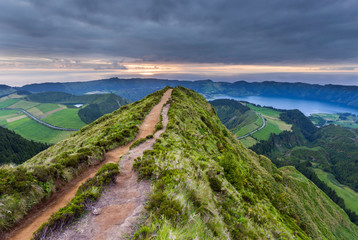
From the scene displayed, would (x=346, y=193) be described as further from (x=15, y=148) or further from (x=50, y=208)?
(x=15, y=148)

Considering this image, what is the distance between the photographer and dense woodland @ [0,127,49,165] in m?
114

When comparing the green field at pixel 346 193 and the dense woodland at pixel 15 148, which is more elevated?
the dense woodland at pixel 15 148

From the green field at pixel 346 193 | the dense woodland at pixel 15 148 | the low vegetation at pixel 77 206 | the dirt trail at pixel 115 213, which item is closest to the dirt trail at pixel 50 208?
the low vegetation at pixel 77 206

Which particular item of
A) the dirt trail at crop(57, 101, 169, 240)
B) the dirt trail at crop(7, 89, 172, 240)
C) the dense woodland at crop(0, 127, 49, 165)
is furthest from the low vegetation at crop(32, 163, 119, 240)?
the dense woodland at crop(0, 127, 49, 165)

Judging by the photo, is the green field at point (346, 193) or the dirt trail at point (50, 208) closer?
the dirt trail at point (50, 208)

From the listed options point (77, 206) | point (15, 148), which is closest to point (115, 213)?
point (77, 206)

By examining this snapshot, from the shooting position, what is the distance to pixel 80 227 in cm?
749

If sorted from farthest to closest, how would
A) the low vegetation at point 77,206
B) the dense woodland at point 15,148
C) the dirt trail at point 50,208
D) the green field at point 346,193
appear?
1. the dense woodland at point 15,148
2. the green field at point 346,193
3. the dirt trail at point 50,208
4. the low vegetation at point 77,206

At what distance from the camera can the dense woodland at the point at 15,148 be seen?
375 feet

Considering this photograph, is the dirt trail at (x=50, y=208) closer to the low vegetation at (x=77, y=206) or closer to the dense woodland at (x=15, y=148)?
the low vegetation at (x=77, y=206)

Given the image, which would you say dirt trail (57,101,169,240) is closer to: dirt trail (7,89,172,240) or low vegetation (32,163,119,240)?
low vegetation (32,163,119,240)

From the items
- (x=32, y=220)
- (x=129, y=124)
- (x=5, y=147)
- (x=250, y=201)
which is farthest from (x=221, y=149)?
(x=5, y=147)

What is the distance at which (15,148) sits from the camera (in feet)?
413

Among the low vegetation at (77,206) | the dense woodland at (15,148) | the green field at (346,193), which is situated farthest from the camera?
the dense woodland at (15,148)
